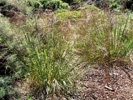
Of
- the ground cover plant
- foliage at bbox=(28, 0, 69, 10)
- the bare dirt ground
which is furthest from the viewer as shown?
foliage at bbox=(28, 0, 69, 10)

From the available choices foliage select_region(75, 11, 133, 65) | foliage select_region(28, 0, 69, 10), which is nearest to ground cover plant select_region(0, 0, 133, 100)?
foliage select_region(75, 11, 133, 65)

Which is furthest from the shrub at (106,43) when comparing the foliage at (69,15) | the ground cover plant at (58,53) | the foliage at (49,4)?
the foliage at (49,4)

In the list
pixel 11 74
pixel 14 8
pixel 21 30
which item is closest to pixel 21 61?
pixel 11 74

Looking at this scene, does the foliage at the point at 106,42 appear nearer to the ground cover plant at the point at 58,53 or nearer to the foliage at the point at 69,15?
the ground cover plant at the point at 58,53

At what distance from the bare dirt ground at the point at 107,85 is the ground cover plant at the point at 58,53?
3 cm

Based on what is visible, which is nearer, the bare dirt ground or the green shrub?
the green shrub

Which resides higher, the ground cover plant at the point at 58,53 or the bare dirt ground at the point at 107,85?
the ground cover plant at the point at 58,53

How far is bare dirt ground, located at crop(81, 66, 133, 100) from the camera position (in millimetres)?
Answer: 3746

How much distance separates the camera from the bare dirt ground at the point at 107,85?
147 inches

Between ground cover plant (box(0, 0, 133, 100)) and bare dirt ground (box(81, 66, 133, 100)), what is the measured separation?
0.09 ft

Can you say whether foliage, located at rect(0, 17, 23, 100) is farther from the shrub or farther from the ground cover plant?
the shrub

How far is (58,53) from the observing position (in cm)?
395

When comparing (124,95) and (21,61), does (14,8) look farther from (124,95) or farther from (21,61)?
(124,95)

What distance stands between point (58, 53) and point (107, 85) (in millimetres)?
737
